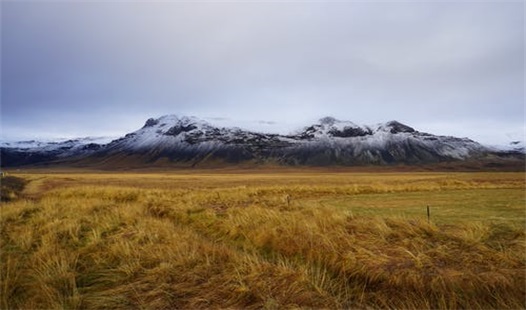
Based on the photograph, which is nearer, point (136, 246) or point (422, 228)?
point (136, 246)

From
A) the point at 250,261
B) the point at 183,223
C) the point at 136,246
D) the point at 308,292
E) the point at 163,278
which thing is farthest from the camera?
the point at 183,223

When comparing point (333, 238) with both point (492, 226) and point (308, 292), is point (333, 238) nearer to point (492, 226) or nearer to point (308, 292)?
point (308, 292)

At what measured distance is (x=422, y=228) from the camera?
12.1 m

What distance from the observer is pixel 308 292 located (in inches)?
299

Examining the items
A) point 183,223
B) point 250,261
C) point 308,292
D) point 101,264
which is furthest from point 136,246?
point 183,223

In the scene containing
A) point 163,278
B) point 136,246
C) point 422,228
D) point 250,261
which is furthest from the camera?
point 422,228

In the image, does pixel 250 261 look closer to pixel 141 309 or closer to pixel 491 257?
pixel 141 309

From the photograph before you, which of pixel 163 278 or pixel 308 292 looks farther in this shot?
pixel 163 278

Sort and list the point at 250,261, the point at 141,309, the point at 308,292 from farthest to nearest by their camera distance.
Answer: the point at 250,261 → the point at 308,292 → the point at 141,309

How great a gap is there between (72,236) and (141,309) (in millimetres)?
7043

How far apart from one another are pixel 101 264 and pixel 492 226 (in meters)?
11.8

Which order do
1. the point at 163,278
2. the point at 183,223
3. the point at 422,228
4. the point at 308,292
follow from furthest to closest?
the point at 183,223
the point at 422,228
the point at 163,278
the point at 308,292

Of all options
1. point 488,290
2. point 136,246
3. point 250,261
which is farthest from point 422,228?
point 136,246

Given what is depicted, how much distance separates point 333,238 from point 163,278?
17.1 ft
